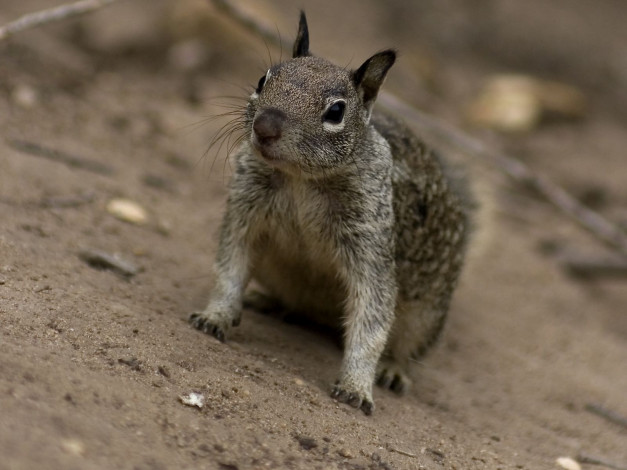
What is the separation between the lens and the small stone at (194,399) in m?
3.97

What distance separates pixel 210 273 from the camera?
20.7 feet

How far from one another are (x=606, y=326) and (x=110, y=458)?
239 inches

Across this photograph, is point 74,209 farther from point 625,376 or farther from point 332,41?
point 332,41

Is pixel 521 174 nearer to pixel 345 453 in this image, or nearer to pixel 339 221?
pixel 339 221

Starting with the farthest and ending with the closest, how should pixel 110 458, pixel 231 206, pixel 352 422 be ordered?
pixel 231 206
pixel 352 422
pixel 110 458

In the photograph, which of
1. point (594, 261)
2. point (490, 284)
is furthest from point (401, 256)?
point (594, 261)

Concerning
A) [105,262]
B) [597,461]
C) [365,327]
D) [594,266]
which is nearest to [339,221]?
[365,327]

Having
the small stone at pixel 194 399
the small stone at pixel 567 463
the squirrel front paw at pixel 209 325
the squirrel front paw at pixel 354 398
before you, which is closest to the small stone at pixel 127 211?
the squirrel front paw at pixel 209 325

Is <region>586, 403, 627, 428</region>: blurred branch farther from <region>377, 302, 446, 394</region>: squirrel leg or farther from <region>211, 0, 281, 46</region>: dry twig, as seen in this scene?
<region>211, 0, 281, 46</region>: dry twig

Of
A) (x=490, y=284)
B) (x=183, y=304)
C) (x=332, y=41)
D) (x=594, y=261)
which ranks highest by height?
(x=332, y=41)

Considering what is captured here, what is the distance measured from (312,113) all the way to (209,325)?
4.53ft

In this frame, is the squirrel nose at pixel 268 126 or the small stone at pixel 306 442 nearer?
the small stone at pixel 306 442

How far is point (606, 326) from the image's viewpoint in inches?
322

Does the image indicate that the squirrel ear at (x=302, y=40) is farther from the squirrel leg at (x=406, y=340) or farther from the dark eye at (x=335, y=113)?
the squirrel leg at (x=406, y=340)
